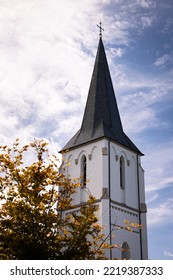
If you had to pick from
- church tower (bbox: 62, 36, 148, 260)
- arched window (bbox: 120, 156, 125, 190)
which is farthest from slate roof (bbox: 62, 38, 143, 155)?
arched window (bbox: 120, 156, 125, 190)

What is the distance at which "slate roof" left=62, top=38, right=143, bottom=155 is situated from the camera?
3419cm

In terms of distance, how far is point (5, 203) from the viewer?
1631 centimetres

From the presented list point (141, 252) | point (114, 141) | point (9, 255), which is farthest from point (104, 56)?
point (9, 255)

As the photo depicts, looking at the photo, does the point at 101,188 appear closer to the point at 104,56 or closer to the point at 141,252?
the point at 141,252

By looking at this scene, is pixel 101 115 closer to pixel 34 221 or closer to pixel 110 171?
pixel 110 171

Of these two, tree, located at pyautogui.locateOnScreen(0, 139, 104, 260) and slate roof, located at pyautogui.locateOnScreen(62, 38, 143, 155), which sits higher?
slate roof, located at pyautogui.locateOnScreen(62, 38, 143, 155)

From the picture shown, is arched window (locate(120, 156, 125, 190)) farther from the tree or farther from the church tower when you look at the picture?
the tree

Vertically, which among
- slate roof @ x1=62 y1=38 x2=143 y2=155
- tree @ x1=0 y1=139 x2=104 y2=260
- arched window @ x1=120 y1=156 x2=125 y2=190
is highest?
slate roof @ x1=62 y1=38 x2=143 y2=155

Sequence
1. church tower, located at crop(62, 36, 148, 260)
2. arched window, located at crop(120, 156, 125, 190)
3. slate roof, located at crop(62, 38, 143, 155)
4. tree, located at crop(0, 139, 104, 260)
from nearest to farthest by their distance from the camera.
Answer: tree, located at crop(0, 139, 104, 260) → church tower, located at crop(62, 36, 148, 260) → arched window, located at crop(120, 156, 125, 190) → slate roof, located at crop(62, 38, 143, 155)

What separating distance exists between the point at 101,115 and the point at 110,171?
577 centimetres

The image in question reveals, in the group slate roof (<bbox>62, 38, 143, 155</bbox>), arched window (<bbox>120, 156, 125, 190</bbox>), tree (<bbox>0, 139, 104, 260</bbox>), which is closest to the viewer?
tree (<bbox>0, 139, 104, 260</bbox>)

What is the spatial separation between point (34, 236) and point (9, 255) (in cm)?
107

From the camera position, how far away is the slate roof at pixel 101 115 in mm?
34188

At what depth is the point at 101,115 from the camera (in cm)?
3572
